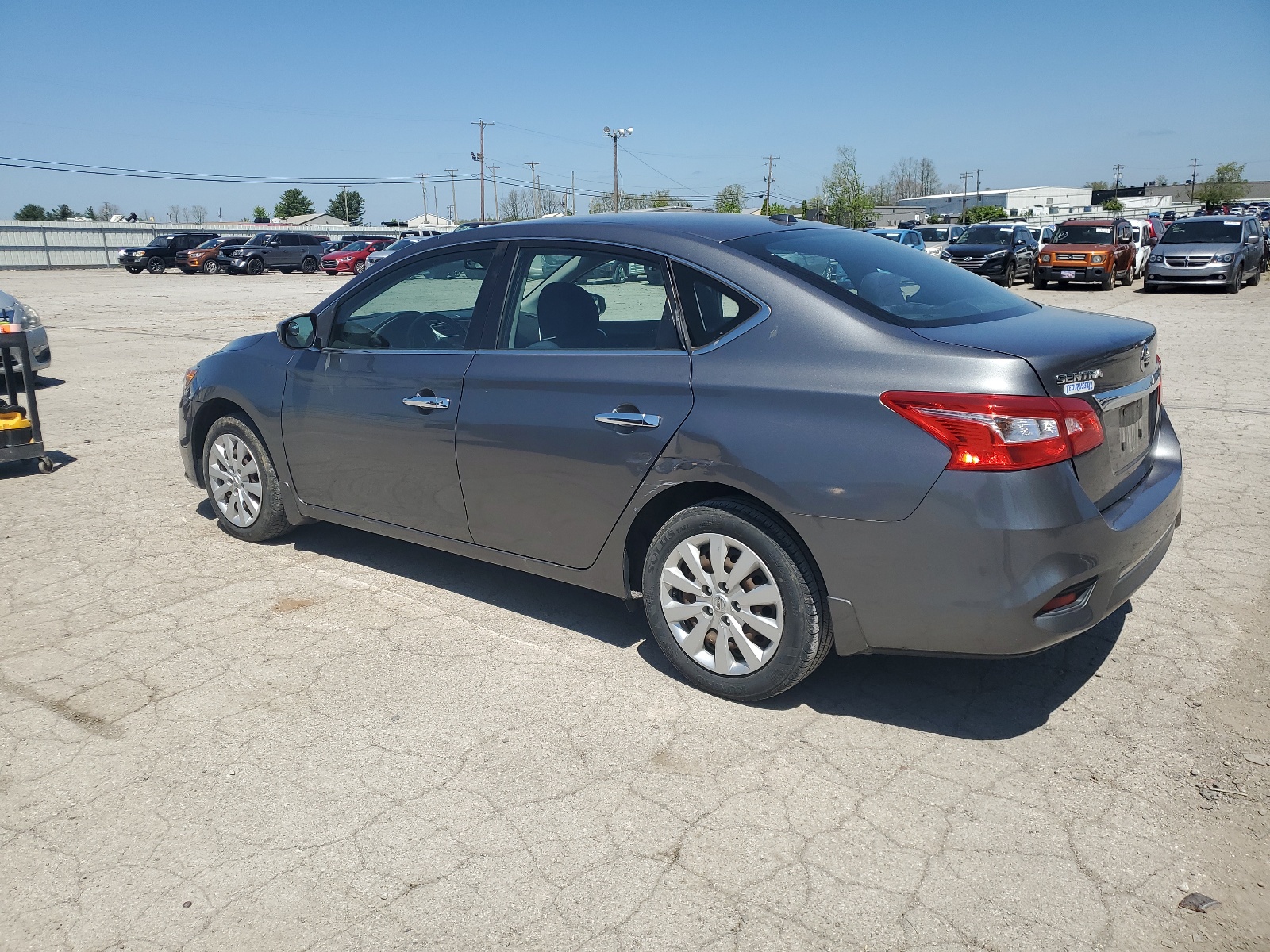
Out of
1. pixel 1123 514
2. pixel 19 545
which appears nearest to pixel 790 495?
pixel 1123 514

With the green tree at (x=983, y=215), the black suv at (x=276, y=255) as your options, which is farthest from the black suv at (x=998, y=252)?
the green tree at (x=983, y=215)

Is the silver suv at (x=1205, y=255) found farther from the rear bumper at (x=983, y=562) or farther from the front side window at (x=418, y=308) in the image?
the front side window at (x=418, y=308)

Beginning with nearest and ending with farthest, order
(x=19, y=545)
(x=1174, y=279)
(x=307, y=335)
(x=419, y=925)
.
A: 1. (x=419, y=925)
2. (x=307, y=335)
3. (x=19, y=545)
4. (x=1174, y=279)

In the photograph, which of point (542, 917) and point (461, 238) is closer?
point (542, 917)

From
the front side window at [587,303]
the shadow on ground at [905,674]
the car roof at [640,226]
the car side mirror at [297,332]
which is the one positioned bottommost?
the shadow on ground at [905,674]

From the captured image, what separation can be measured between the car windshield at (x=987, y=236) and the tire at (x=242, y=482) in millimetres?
26787

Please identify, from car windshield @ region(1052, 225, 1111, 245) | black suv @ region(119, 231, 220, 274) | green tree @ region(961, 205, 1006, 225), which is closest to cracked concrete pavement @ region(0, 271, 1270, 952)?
car windshield @ region(1052, 225, 1111, 245)

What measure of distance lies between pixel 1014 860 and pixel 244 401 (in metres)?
4.19

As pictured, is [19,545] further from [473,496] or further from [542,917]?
[542,917]

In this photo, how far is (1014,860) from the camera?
8.93 feet

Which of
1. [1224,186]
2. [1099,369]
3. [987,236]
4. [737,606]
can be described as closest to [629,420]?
[737,606]

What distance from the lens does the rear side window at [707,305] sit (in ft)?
11.6

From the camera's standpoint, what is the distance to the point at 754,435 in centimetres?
333

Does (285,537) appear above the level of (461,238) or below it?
below
